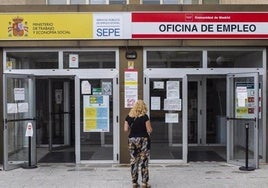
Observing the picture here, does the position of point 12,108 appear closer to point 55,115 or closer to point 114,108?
point 114,108

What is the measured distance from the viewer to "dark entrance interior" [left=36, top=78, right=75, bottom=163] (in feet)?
45.2

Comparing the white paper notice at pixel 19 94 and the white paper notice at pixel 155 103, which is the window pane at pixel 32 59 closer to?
the white paper notice at pixel 19 94

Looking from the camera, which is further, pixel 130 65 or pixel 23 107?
pixel 130 65

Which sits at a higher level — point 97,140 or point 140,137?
point 140,137

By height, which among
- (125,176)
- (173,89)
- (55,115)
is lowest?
(125,176)

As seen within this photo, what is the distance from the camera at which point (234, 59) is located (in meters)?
11.4

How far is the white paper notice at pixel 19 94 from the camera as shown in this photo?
10590 millimetres

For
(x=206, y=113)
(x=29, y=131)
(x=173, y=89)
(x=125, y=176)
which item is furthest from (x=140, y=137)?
(x=206, y=113)

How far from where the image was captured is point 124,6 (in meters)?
10.9

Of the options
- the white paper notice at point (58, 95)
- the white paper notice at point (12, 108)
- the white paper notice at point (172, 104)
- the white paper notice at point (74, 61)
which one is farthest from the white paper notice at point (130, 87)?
the white paper notice at point (58, 95)

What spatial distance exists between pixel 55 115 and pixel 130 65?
4275 mm

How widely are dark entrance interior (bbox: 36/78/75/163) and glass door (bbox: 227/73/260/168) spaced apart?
16.9 feet

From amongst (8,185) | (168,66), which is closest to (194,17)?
(168,66)

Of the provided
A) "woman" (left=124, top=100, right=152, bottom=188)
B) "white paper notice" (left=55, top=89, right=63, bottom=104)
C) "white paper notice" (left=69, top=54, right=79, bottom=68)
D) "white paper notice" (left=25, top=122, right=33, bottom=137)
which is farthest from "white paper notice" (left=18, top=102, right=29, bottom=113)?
"woman" (left=124, top=100, right=152, bottom=188)
